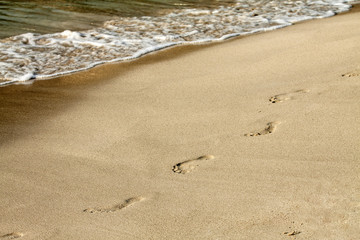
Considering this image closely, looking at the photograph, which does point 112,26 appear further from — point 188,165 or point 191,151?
point 188,165

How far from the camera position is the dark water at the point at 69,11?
7730mm

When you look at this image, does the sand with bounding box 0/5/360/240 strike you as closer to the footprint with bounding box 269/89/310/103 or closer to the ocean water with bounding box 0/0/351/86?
the footprint with bounding box 269/89/310/103

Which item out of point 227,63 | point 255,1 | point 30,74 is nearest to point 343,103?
point 227,63

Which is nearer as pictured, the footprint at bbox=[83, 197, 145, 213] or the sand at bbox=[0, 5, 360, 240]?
the sand at bbox=[0, 5, 360, 240]

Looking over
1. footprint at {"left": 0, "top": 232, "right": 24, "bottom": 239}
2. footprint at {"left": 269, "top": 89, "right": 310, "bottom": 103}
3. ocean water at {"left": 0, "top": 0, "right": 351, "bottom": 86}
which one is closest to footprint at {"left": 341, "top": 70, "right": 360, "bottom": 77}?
footprint at {"left": 269, "top": 89, "right": 310, "bottom": 103}

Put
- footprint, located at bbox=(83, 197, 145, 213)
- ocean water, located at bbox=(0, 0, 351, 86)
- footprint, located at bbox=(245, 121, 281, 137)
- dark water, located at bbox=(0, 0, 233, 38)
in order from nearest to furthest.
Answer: footprint, located at bbox=(83, 197, 145, 213) < footprint, located at bbox=(245, 121, 281, 137) < ocean water, located at bbox=(0, 0, 351, 86) < dark water, located at bbox=(0, 0, 233, 38)

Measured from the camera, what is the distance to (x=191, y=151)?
3477 millimetres

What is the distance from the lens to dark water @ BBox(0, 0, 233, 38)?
7730mm

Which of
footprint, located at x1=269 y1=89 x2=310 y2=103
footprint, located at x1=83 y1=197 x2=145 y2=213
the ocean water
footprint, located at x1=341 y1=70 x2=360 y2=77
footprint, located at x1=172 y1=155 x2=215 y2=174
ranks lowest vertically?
the ocean water

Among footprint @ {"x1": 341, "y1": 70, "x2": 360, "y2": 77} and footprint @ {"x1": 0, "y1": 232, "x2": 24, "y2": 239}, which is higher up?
footprint @ {"x1": 341, "y1": 70, "x2": 360, "y2": 77}

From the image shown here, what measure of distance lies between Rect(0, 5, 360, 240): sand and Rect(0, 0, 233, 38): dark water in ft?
7.62

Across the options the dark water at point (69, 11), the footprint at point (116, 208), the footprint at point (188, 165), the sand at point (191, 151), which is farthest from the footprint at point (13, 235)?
the dark water at point (69, 11)

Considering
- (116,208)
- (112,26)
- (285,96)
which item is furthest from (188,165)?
(112,26)

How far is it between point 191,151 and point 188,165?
198 mm
